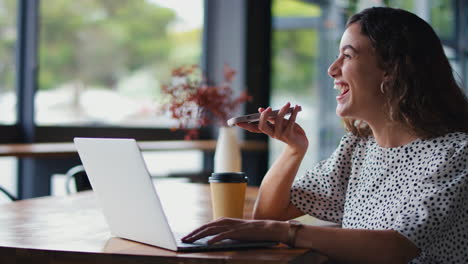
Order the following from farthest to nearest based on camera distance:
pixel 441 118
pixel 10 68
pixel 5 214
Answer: pixel 10 68, pixel 5 214, pixel 441 118

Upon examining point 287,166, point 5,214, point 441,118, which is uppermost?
point 441,118

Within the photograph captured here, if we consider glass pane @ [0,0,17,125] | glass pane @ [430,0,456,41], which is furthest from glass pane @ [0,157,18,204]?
glass pane @ [430,0,456,41]

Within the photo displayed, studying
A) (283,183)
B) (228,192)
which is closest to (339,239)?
(228,192)

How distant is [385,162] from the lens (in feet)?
5.33

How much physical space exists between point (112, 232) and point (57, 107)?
148 inches

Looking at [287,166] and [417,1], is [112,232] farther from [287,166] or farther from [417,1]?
[417,1]

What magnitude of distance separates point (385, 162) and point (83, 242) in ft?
2.52

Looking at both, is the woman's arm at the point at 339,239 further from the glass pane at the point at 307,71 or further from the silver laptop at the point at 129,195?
the glass pane at the point at 307,71

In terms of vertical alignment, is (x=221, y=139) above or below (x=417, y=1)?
below

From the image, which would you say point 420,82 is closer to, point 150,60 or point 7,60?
point 7,60

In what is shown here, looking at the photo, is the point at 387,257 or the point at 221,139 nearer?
the point at 387,257

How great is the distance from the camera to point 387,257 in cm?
132

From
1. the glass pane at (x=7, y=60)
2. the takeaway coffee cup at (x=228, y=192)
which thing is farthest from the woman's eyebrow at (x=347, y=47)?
the glass pane at (x=7, y=60)

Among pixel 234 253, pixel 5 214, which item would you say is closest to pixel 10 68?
pixel 5 214
